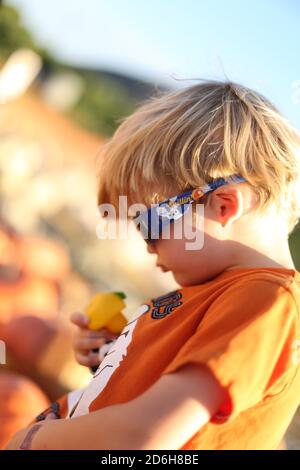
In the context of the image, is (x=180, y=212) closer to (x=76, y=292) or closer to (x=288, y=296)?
(x=288, y=296)

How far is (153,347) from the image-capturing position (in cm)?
115

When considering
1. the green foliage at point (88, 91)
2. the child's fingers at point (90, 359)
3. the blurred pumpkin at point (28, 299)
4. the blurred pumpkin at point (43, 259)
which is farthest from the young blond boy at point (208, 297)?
the green foliage at point (88, 91)

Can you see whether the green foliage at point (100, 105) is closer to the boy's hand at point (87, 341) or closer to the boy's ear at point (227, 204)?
the boy's hand at point (87, 341)

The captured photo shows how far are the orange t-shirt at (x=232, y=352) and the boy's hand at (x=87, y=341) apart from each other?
0.29 metres

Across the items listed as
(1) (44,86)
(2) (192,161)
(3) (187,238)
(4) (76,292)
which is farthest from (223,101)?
(1) (44,86)

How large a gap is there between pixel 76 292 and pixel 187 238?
1799mm

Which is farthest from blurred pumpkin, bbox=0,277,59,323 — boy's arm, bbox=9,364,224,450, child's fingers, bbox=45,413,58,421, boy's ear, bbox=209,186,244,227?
boy's arm, bbox=9,364,224,450

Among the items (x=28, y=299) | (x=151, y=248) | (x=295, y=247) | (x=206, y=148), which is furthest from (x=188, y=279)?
(x=295, y=247)

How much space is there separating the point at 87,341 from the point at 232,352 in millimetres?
675

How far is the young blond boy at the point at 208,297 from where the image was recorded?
0.97m

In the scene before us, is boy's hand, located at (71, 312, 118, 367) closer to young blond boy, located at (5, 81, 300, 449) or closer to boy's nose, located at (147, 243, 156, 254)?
young blond boy, located at (5, 81, 300, 449)

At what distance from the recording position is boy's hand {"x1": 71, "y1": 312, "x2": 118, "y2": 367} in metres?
1.56

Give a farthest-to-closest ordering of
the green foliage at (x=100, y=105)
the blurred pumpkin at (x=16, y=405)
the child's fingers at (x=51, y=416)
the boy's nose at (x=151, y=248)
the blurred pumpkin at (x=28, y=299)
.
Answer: the green foliage at (x=100, y=105) < the blurred pumpkin at (x=28, y=299) < the blurred pumpkin at (x=16, y=405) < the child's fingers at (x=51, y=416) < the boy's nose at (x=151, y=248)
